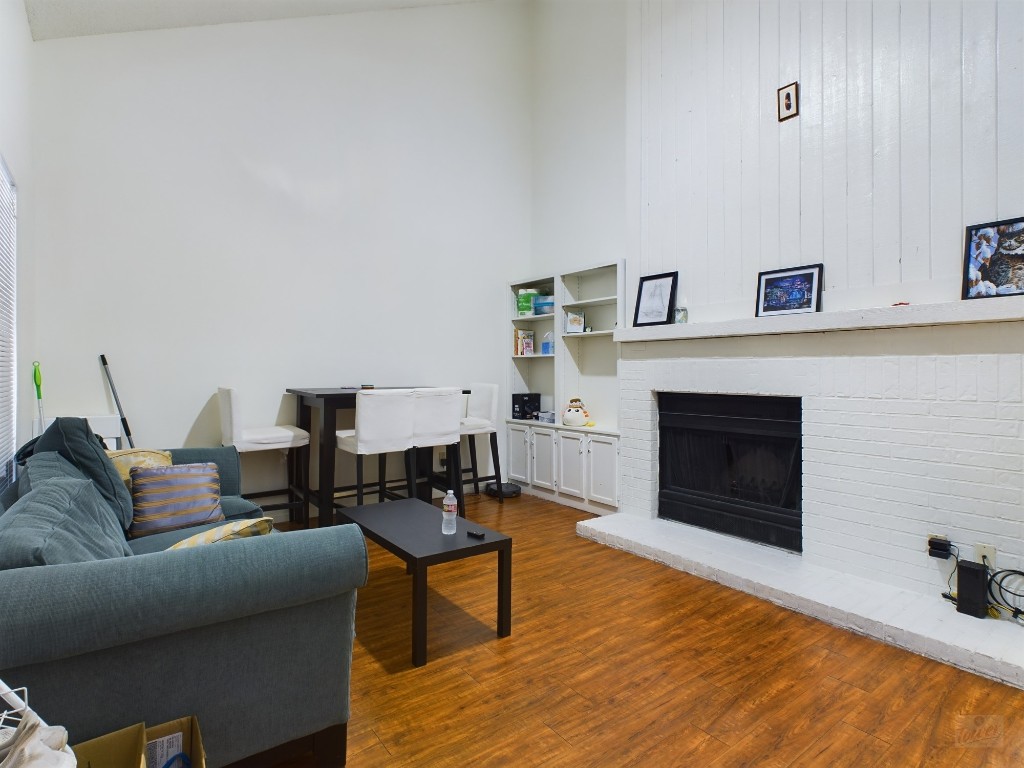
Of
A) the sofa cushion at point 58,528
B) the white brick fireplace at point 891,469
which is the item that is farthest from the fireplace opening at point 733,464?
the sofa cushion at point 58,528

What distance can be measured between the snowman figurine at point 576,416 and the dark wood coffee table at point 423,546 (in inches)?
76.7

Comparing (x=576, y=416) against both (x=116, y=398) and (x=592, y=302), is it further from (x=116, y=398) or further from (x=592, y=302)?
(x=116, y=398)

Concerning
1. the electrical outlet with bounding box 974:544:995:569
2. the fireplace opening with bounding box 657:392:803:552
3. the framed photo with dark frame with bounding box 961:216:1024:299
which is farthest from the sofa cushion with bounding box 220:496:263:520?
the framed photo with dark frame with bounding box 961:216:1024:299

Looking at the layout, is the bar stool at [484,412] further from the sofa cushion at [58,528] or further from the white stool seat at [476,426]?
the sofa cushion at [58,528]

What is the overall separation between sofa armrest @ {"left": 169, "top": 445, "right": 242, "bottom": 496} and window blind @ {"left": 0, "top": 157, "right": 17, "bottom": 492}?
0.68 m

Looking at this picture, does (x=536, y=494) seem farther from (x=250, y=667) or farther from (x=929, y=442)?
(x=250, y=667)

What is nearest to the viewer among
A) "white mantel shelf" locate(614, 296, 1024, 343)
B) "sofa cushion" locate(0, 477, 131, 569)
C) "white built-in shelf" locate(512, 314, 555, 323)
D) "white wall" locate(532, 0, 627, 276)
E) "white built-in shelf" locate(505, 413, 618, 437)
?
"sofa cushion" locate(0, 477, 131, 569)

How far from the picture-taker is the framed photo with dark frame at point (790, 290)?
3.07 m

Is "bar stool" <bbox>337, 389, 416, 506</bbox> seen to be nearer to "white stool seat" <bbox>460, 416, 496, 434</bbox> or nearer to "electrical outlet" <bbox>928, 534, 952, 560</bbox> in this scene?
"white stool seat" <bbox>460, 416, 496, 434</bbox>

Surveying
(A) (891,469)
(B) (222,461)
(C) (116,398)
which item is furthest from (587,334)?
(C) (116,398)

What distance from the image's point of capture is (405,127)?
15.5ft

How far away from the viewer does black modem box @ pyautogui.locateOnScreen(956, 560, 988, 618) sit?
92.9 inches

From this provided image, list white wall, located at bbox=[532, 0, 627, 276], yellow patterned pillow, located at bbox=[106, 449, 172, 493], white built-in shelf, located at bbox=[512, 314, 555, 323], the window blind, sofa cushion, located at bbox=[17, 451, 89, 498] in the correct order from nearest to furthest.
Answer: sofa cushion, located at bbox=[17, 451, 89, 498] → the window blind → yellow patterned pillow, located at bbox=[106, 449, 172, 493] → white wall, located at bbox=[532, 0, 627, 276] → white built-in shelf, located at bbox=[512, 314, 555, 323]

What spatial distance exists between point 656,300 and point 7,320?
3685 millimetres
